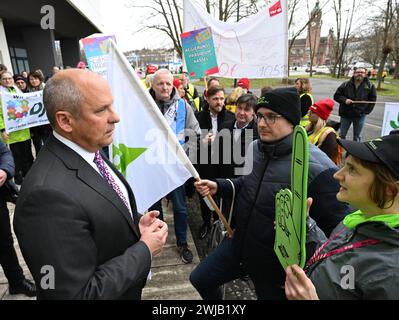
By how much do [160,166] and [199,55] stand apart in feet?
9.53

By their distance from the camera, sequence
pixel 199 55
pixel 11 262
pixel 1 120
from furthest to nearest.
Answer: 1. pixel 1 120
2. pixel 199 55
3. pixel 11 262

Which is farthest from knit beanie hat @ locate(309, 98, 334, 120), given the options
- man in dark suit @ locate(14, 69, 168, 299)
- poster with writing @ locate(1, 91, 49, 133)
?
poster with writing @ locate(1, 91, 49, 133)

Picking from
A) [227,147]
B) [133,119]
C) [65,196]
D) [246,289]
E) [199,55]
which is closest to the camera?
[65,196]

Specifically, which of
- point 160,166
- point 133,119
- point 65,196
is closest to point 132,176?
point 160,166

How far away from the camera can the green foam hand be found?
43.1 inches

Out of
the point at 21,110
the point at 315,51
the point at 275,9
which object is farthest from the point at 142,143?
the point at 315,51

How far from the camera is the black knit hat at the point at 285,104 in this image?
1.89 meters

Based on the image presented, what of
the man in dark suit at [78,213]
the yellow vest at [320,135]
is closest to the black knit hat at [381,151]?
the man in dark suit at [78,213]

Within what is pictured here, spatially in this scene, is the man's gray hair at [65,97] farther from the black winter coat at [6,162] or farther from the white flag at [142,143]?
the black winter coat at [6,162]

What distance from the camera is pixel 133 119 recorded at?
2137 millimetres

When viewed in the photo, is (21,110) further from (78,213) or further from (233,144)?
(78,213)

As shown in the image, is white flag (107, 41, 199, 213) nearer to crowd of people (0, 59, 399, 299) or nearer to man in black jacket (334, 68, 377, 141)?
crowd of people (0, 59, 399, 299)

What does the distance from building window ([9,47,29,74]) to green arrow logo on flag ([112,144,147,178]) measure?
18487 mm
